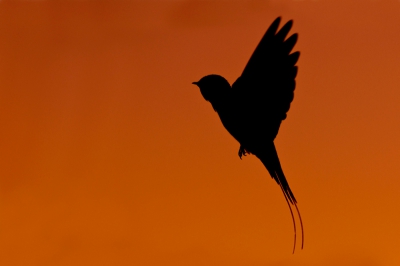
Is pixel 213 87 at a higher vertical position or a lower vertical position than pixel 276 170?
higher

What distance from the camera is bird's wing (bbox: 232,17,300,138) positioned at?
106 cm

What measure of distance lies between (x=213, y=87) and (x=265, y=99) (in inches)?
6.4

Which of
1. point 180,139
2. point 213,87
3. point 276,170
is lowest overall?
point 276,170

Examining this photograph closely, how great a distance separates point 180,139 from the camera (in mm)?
1113

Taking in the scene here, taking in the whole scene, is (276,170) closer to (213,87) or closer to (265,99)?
(265,99)

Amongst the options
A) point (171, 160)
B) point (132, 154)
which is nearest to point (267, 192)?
point (171, 160)

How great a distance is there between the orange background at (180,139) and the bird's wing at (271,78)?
0.14 feet

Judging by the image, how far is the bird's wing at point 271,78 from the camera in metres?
1.06

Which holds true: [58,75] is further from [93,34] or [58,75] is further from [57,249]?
[57,249]

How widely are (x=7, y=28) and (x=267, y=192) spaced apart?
0.99 meters

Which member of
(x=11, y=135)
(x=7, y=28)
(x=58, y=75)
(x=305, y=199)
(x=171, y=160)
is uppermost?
(x=7, y=28)

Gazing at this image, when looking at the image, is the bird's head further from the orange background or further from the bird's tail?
the bird's tail

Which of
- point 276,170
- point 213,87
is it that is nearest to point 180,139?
point 213,87

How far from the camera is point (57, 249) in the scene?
1066 millimetres
